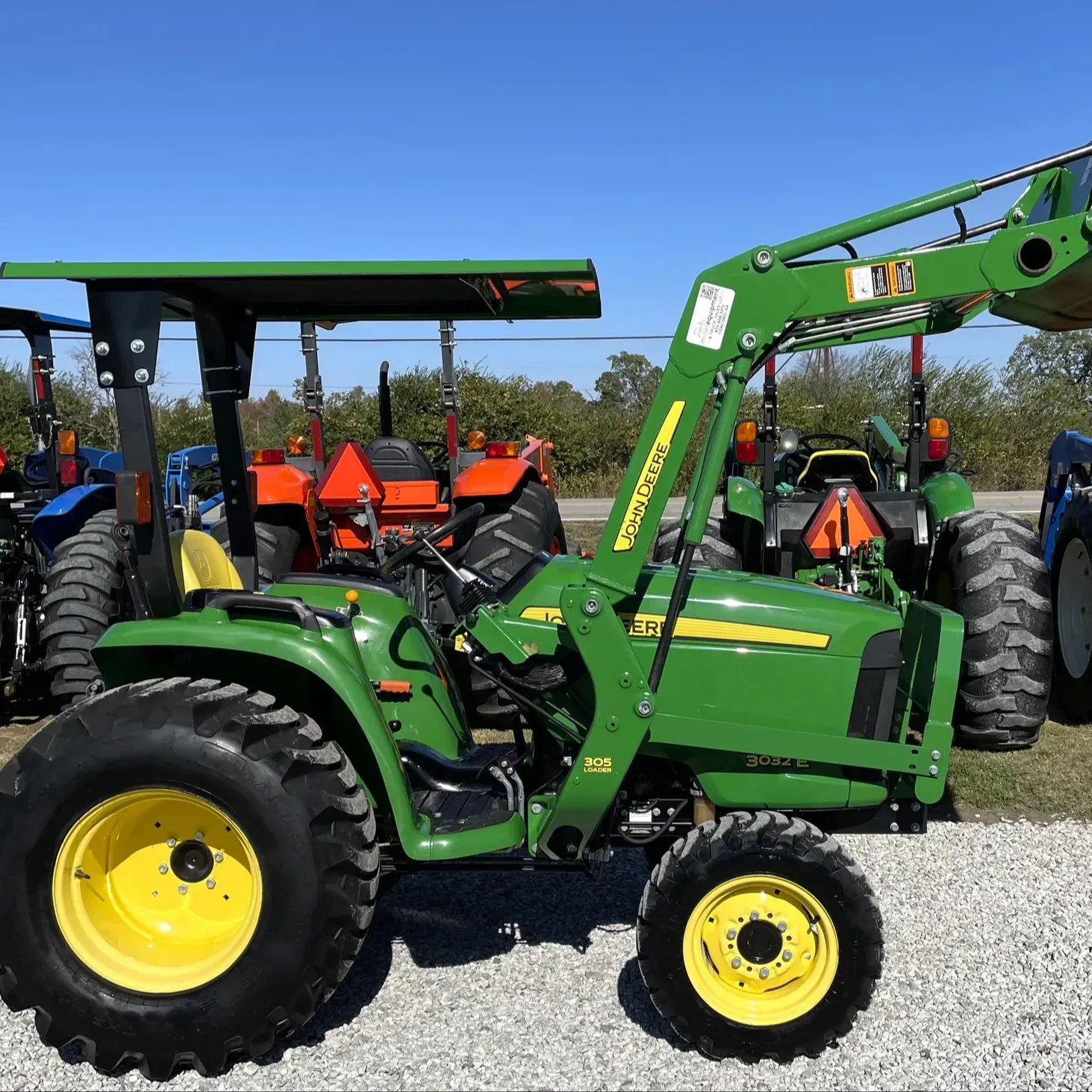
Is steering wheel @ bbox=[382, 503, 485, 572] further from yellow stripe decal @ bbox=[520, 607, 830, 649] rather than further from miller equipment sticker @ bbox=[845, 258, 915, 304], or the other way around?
miller equipment sticker @ bbox=[845, 258, 915, 304]

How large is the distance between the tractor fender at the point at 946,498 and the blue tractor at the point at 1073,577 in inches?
22.4

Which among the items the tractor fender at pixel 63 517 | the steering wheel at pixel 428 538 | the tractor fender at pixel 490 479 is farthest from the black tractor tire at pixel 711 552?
the tractor fender at pixel 63 517

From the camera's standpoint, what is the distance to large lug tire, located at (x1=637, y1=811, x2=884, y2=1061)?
105 inches

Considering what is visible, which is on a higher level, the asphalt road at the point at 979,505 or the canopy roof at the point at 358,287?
the canopy roof at the point at 358,287

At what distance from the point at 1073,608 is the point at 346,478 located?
4.51 meters

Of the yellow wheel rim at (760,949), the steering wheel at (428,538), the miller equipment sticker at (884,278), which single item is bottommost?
the yellow wheel rim at (760,949)

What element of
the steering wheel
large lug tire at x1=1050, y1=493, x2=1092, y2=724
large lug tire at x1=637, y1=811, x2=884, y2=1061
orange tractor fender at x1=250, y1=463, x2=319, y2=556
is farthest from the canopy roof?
large lug tire at x1=1050, y1=493, x2=1092, y2=724

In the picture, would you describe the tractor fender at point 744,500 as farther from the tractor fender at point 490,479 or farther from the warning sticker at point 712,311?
the warning sticker at point 712,311

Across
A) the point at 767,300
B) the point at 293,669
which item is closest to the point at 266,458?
the point at 293,669

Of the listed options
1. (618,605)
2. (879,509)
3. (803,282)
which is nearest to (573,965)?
(618,605)

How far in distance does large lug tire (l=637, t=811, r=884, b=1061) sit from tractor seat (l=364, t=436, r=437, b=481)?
4.74m

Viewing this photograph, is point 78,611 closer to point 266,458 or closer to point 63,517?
point 63,517

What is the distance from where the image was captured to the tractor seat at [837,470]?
282 inches

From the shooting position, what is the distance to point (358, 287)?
10.2ft
